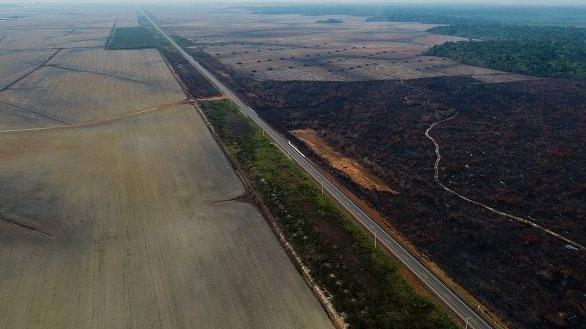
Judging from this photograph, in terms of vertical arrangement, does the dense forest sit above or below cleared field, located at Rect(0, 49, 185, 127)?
above

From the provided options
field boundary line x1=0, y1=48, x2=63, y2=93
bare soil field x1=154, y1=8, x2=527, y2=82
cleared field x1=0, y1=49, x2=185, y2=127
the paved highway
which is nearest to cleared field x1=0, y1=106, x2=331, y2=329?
the paved highway

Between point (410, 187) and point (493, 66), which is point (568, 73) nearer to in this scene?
point (493, 66)

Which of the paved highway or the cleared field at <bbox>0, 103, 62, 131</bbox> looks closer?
the paved highway

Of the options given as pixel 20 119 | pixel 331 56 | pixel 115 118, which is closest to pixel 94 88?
pixel 20 119

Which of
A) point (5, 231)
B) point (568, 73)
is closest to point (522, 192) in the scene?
point (5, 231)

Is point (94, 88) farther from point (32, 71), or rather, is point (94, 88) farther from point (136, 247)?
point (136, 247)

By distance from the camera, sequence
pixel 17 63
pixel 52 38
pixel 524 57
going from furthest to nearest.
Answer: pixel 52 38, pixel 524 57, pixel 17 63

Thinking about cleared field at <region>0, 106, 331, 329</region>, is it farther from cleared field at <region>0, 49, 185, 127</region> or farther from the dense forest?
the dense forest
